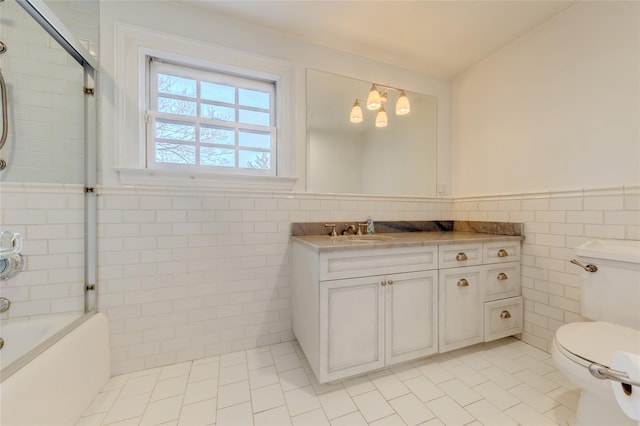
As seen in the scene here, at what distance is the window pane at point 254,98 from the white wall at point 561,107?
1.81 metres

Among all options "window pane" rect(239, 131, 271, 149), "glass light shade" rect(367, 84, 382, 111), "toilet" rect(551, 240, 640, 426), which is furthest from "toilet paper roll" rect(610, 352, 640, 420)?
"window pane" rect(239, 131, 271, 149)

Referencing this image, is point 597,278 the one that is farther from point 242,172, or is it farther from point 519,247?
point 242,172

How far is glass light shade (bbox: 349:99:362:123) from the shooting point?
6.72 feet

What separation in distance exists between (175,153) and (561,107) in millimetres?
2590

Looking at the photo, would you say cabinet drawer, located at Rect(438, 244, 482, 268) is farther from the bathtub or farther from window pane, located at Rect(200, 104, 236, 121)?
the bathtub

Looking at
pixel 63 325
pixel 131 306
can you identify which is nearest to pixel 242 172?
pixel 131 306

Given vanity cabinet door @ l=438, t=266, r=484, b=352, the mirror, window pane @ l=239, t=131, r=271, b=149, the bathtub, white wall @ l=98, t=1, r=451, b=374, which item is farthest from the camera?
the mirror

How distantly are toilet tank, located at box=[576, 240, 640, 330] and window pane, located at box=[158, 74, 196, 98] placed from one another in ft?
8.41

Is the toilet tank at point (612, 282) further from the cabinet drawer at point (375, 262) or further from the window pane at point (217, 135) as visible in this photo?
the window pane at point (217, 135)

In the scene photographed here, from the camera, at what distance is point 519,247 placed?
73.5 inches

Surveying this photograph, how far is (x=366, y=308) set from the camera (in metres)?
1.41

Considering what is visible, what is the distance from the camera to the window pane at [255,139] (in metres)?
1.83

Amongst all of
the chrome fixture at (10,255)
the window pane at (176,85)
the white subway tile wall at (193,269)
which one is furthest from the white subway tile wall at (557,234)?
the chrome fixture at (10,255)

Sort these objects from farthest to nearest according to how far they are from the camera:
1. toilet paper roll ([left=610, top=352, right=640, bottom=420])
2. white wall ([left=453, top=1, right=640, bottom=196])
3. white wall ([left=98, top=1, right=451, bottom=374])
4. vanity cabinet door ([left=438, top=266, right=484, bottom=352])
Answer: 1. vanity cabinet door ([left=438, top=266, right=484, bottom=352])
2. white wall ([left=98, top=1, right=451, bottom=374])
3. white wall ([left=453, top=1, right=640, bottom=196])
4. toilet paper roll ([left=610, top=352, right=640, bottom=420])
